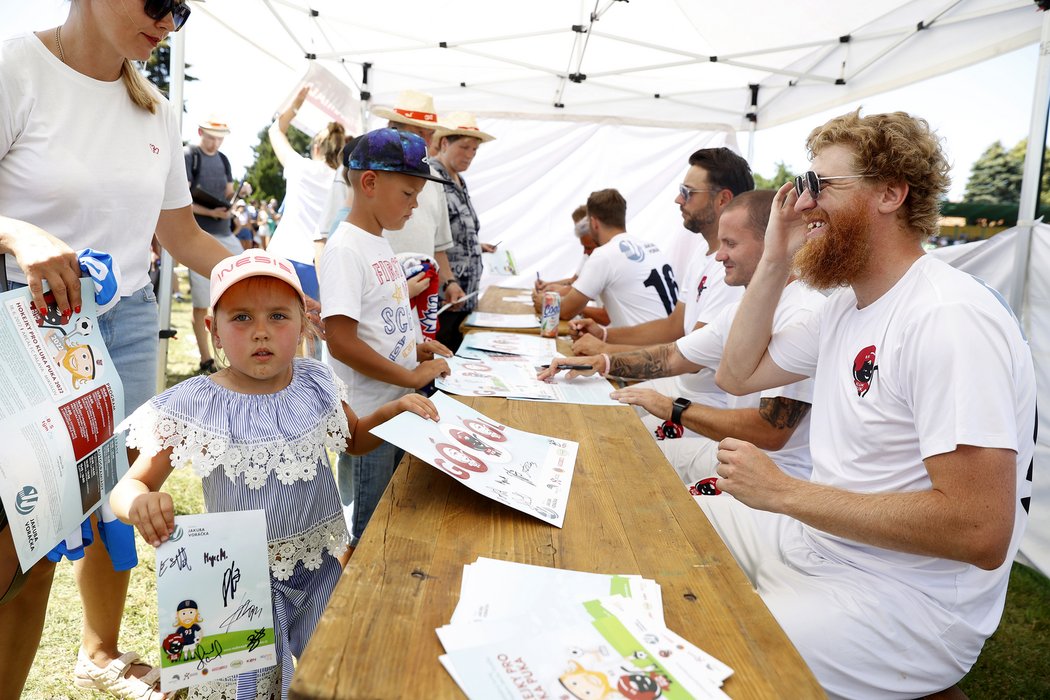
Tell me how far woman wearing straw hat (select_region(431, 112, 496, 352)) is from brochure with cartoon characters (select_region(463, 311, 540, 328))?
174mm

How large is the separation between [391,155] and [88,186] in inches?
36.4

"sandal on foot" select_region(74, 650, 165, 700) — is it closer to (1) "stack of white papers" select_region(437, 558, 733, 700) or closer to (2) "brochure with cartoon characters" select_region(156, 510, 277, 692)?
(2) "brochure with cartoon characters" select_region(156, 510, 277, 692)

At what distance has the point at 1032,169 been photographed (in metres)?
3.55

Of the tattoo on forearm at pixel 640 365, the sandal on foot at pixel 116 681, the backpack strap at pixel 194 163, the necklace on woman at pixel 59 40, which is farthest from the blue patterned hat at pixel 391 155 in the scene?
the backpack strap at pixel 194 163

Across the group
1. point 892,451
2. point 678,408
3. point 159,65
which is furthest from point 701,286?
point 159,65

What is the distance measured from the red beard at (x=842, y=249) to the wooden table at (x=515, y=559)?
0.65 m

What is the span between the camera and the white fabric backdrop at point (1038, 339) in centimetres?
350

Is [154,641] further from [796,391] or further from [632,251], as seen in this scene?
[632,251]

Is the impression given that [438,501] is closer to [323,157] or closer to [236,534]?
[236,534]

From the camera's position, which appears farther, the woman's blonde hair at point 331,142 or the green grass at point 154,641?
the woman's blonde hair at point 331,142

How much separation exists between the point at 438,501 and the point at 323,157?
434 centimetres

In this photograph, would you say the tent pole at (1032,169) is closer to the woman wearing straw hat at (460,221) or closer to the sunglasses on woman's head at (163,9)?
the woman wearing straw hat at (460,221)

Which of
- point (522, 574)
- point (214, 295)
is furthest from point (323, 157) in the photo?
point (522, 574)

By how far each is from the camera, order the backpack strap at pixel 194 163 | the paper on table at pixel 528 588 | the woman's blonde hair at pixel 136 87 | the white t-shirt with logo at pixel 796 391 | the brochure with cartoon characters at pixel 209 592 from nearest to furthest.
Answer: the paper on table at pixel 528 588 → the brochure with cartoon characters at pixel 209 592 → the woman's blonde hair at pixel 136 87 → the white t-shirt with logo at pixel 796 391 → the backpack strap at pixel 194 163
